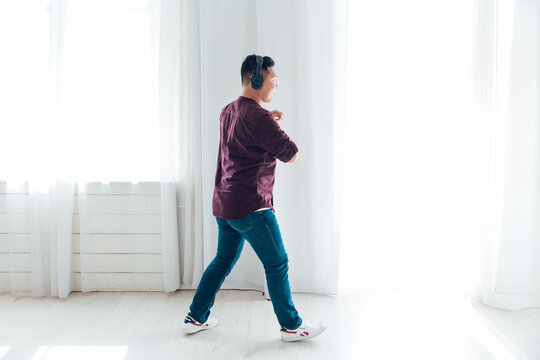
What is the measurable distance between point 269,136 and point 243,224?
1.37ft

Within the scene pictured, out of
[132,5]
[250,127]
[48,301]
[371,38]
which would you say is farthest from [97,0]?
[48,301]

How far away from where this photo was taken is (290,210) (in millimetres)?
2656

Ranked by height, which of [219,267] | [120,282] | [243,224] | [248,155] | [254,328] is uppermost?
[248,155]

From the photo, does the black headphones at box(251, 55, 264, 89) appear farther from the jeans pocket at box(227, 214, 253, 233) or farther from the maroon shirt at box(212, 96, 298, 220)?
the jeans pocket at box(227, 214, 253, 233)

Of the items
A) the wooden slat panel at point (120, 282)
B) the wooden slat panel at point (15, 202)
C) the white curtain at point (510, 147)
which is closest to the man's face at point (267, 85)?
the white curtain at point (510, 147)

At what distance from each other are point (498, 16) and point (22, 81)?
278 cm

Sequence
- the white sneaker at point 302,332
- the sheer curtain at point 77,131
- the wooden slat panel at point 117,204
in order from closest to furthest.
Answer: the white sneaker at point 302,332
the sheer curtain at point 77,131
the wooden slat panel at point 117,204

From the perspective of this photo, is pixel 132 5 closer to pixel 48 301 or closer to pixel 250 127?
pixel 250 127

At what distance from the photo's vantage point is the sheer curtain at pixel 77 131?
2.58 m

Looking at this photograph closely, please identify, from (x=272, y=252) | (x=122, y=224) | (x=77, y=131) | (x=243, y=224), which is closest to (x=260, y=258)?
(x=272, y=252)

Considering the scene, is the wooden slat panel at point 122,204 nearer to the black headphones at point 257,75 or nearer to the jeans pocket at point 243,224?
the jeans pocket at point 243,224

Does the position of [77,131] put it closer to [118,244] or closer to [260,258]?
[118,244]

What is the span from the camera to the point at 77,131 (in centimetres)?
264

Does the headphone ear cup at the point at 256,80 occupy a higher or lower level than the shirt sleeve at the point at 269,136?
higher
